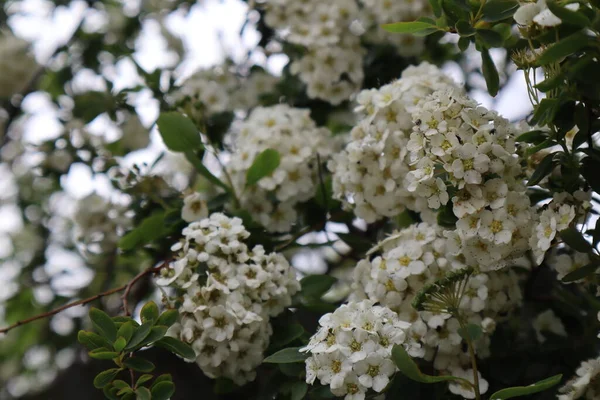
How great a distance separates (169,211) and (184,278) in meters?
0.27

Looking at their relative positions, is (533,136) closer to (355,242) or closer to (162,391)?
(355,242)

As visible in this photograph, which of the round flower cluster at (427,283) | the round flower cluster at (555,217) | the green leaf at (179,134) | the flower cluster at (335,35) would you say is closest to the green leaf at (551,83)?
the round flower cluster at (555,217)

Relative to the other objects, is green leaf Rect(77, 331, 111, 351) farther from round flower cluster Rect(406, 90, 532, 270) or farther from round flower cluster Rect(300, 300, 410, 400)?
round flower cluster Rect(406, 90, 532, 270)

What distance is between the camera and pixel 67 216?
3.02m

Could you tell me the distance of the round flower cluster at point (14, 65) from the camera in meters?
2.57

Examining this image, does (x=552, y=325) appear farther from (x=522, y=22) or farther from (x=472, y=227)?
(x=522, y=22)

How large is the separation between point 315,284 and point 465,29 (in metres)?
0.68

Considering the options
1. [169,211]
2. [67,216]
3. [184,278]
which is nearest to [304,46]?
[169,211]

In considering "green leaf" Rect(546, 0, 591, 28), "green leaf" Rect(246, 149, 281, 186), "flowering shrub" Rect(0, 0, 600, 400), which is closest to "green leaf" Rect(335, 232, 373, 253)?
"flowering shrub" Rect(0, 0, 600, 400)

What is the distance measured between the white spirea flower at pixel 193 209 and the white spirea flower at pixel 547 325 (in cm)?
82

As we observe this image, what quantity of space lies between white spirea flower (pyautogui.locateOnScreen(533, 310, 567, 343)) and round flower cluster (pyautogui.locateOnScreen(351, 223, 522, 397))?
29cm

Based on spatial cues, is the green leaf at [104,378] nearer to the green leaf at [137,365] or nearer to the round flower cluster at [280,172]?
the green leaf at [137,365]

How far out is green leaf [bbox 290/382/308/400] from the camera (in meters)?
1.27

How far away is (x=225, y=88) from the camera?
229cm
